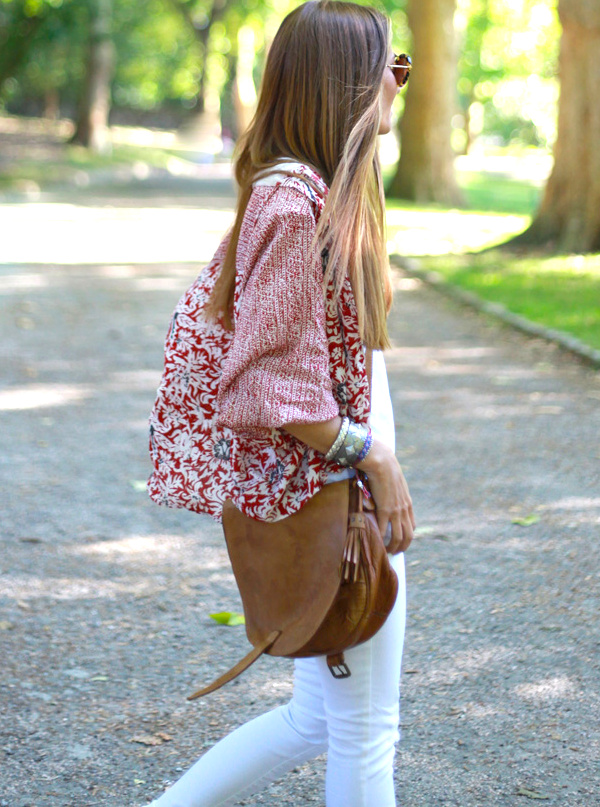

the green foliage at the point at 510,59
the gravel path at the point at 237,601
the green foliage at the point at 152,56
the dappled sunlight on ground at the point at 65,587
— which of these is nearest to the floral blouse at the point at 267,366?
the gravel path at the point at 237,601

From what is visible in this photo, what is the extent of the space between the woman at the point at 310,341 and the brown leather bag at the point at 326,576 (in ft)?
0.12

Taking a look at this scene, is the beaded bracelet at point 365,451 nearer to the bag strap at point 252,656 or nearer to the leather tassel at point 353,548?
the leather tassel at point 353,548

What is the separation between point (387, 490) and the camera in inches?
77.8

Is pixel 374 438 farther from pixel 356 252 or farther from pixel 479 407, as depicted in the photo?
pixel 479 407

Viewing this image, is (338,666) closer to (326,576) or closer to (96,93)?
(326,576)

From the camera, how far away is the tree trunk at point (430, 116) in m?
23.1

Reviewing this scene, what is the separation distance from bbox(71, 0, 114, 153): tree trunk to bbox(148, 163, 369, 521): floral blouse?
1260 inches

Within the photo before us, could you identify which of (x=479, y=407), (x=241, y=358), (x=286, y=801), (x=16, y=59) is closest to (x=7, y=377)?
(x=479, y=407)

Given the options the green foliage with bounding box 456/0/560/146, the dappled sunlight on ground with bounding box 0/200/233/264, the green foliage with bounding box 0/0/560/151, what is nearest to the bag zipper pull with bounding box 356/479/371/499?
the dappled sunlight on ground with bounding box 0/200/233/264

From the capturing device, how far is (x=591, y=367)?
8.26 m

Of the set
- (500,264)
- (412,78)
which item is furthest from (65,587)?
(412,78)

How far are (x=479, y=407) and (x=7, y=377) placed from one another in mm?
3385

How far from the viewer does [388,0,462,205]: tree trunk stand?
23.1 meters

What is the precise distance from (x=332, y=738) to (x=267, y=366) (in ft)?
2.48
